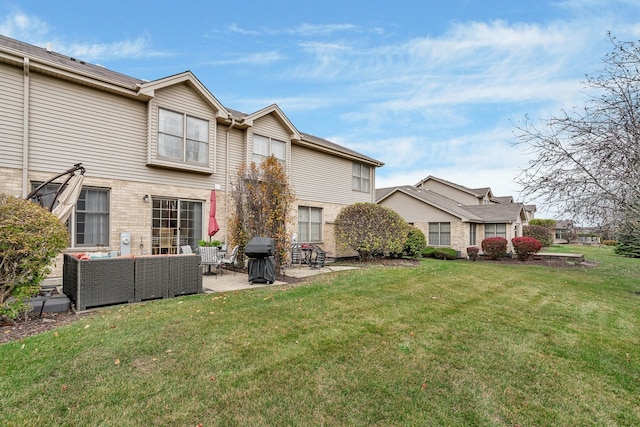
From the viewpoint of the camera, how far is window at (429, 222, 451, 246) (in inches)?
853

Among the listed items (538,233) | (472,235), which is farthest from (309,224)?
(538,233)

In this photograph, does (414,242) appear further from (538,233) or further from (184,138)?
(538,233)

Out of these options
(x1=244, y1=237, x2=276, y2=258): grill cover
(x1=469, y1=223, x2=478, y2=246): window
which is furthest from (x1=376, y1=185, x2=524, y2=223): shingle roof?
(x1=244, y1=237, x2=276, y2=258): grill cover

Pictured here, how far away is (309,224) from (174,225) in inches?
243

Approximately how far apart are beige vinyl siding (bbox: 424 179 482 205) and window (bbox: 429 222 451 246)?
1050 cm

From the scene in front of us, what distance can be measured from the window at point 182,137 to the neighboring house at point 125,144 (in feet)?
0.11

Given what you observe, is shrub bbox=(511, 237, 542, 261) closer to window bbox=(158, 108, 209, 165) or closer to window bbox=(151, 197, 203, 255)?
window bbox=(151, 197, 203, 255)

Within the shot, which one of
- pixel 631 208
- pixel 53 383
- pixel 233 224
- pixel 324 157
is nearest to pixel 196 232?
pixel 233 224

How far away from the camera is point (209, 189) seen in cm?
1161

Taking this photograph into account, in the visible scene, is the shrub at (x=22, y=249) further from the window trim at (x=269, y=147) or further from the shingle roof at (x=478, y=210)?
the shingle roof at (x=478, y=210)

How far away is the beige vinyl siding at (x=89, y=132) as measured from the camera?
8.35 m

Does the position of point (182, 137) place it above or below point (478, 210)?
above

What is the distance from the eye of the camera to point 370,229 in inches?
566

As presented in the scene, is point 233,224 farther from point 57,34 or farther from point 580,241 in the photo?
point 580,241
